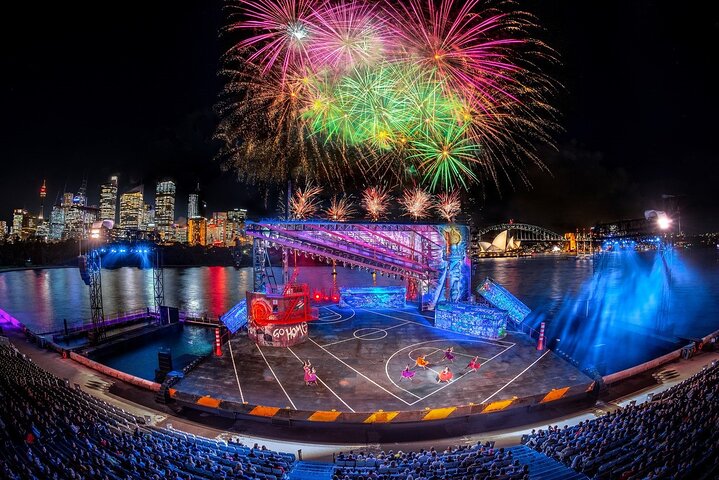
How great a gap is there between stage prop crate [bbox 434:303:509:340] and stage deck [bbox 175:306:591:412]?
0.76m

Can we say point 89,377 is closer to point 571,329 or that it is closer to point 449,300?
point 449,300

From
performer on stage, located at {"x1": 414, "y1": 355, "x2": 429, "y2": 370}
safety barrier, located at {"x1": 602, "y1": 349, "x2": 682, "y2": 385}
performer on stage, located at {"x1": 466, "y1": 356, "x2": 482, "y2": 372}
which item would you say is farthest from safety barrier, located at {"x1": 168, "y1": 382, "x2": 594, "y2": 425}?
performer on stage, located at {"x1": 414, "y1": 355, "x2": 429, "y2": 370}

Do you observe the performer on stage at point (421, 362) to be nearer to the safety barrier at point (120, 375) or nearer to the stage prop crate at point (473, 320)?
the stage prop crate at point (473, 320)

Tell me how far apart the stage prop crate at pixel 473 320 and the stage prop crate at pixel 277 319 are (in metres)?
10.7

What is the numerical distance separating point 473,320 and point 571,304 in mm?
40950

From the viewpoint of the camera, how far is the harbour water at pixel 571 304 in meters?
37.4

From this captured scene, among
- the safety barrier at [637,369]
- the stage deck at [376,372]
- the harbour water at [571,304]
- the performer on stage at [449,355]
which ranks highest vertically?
the performer on stage at [449,355]

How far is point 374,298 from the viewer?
41.0 m

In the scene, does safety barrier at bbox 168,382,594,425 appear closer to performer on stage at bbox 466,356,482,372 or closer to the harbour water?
performer on stage at bbox 466,356,482,372

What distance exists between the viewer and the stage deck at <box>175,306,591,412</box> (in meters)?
20.1

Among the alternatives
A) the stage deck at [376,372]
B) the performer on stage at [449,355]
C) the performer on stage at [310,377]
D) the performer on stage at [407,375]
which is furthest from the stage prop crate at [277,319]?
the performer on stage at [449,355]

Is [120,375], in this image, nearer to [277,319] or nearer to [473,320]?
[277,319]

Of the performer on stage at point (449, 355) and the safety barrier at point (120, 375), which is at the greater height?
the performer on stage at point (449, 355)

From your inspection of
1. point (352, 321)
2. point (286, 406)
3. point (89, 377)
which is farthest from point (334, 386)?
point (89, 377)
